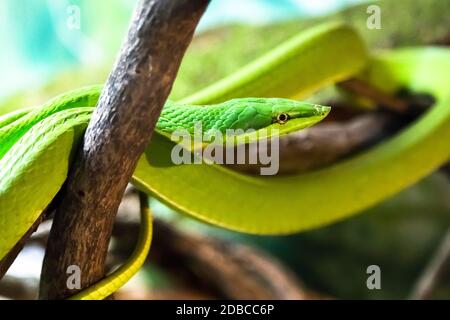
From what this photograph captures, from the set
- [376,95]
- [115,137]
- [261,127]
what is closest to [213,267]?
[376,95]

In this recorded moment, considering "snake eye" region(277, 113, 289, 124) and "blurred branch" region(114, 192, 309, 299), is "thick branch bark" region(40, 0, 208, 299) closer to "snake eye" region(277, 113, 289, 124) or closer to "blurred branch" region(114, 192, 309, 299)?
"snake eye" region(277, 113, 289, 124)

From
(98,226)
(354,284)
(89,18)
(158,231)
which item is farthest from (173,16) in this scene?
(354,284)

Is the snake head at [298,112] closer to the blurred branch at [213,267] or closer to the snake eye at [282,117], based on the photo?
the snake eye at [282,117]

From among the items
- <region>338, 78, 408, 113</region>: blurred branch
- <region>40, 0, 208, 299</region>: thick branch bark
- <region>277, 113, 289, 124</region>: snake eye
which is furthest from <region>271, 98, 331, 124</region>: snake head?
<region>338, 78, 408, 113</region>: blurred branch

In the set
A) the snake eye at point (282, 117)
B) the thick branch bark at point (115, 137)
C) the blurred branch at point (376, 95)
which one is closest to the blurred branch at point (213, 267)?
the blurred branch at point (376, 95)
